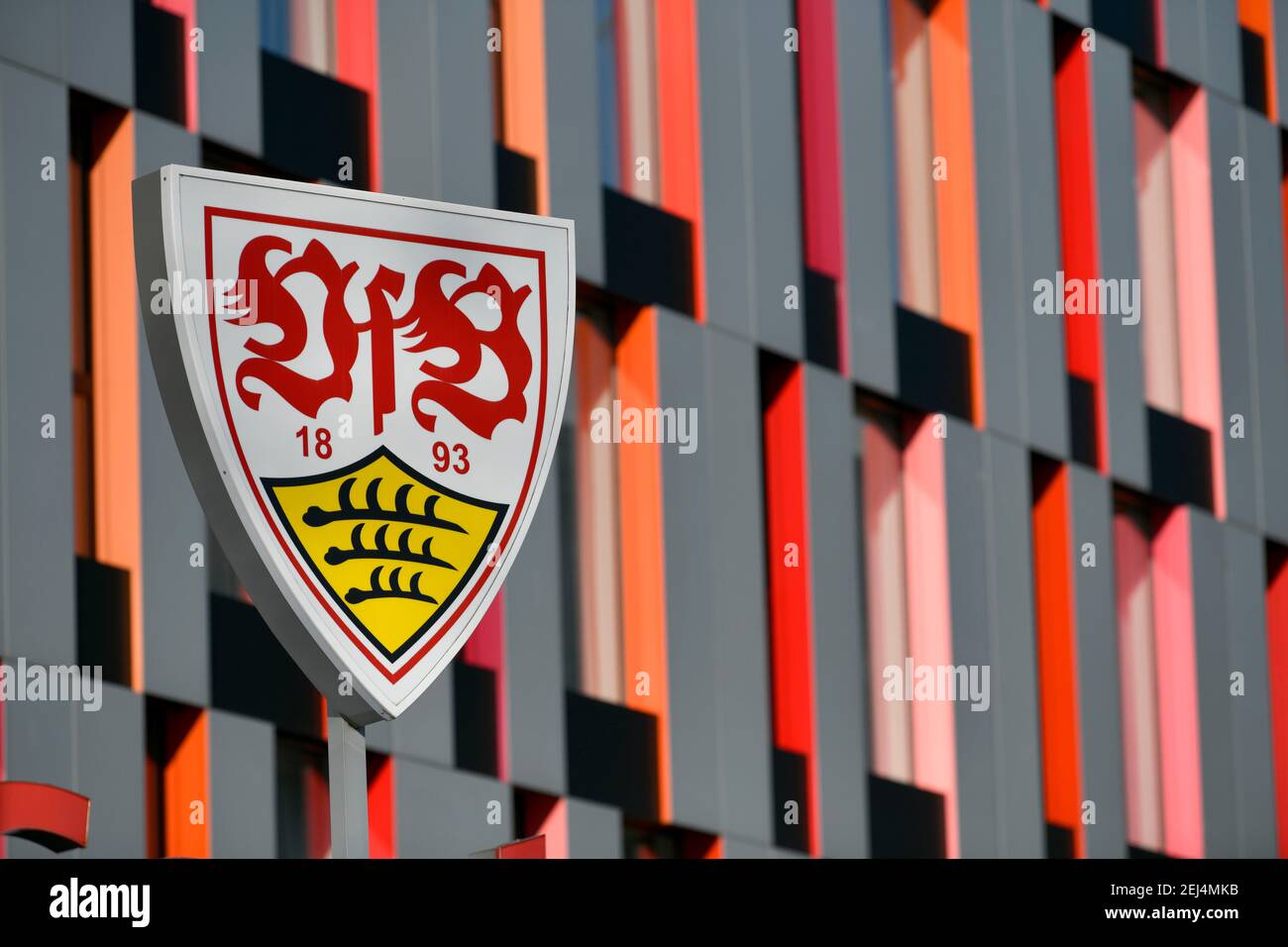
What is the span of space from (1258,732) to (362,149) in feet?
29.8

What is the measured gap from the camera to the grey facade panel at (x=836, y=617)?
49.8 ft

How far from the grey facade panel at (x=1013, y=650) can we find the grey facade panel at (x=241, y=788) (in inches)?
234

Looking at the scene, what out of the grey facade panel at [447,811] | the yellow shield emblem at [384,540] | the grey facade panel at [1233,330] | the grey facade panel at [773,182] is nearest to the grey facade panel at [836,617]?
the grey facade panel at [773,182]

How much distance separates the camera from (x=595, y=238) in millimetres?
14328

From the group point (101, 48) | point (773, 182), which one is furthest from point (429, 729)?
point (773, 182)

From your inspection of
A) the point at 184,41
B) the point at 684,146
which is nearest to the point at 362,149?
the point at 184,41

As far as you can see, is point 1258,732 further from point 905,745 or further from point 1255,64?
point 1255,64

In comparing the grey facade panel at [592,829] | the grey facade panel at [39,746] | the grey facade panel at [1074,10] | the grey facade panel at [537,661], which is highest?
the grey facade panel at [1074,10]

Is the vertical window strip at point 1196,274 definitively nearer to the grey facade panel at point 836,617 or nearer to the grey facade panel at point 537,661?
the grey facade panel at point 836,617

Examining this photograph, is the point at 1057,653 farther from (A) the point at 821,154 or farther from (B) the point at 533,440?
(B) the point at 533,440

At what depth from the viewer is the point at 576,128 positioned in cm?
1439

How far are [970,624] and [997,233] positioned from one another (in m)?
2.90

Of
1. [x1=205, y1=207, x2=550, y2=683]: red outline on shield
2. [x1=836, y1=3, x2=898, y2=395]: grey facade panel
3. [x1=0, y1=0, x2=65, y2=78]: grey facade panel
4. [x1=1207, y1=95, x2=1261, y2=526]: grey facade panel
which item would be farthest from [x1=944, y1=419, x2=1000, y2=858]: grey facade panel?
[x1=205, y1=207, x2=550, y2=683]: red outline on shield

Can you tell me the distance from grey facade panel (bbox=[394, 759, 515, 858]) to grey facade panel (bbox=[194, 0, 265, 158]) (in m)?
3.65
